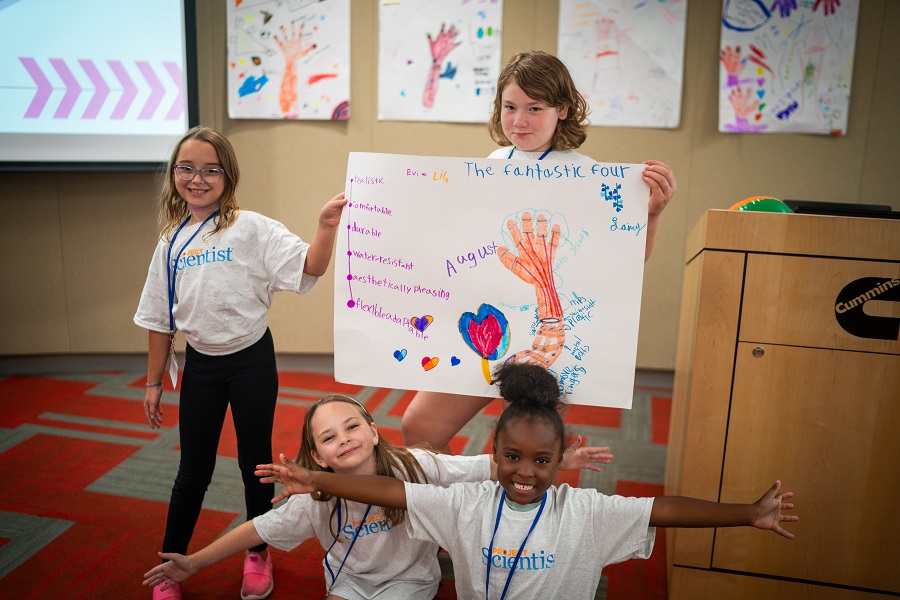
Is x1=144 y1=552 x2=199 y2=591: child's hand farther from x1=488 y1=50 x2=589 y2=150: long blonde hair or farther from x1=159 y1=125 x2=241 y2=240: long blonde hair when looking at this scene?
x1=488 y1=50 x2=589 y2=150: long blonde hair

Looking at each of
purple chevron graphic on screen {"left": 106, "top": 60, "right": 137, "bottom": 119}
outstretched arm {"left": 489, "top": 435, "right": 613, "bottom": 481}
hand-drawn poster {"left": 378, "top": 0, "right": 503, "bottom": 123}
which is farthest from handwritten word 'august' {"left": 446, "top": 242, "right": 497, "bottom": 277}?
purple chevron graphic on screen {"left": 106, "top": 60, "right": 137, "bottom": 119}

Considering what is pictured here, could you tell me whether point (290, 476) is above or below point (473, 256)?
below

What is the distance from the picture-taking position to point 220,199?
59.3 inches

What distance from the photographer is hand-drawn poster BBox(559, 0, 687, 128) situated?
2990 mm

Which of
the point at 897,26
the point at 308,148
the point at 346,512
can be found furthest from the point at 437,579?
the point at 897,26

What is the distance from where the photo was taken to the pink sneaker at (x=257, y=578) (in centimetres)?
157

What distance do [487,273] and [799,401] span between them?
79 cm

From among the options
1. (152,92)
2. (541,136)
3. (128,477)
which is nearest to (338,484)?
(541,136)

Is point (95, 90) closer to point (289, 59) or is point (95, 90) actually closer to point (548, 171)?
point (289, 59)

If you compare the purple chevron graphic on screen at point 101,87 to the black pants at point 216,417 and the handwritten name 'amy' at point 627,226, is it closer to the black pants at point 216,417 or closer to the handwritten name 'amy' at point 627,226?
the black pants at point 216,417

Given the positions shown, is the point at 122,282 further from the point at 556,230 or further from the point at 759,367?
the point at 759,367

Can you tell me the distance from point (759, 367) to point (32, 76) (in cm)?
349

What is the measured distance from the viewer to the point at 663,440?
107 inches

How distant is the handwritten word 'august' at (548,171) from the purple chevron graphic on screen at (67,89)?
268cm
